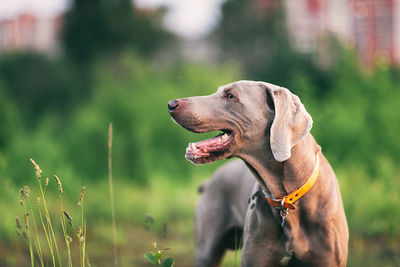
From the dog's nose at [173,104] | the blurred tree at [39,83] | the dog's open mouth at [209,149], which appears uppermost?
the dog's nose at [173,104]

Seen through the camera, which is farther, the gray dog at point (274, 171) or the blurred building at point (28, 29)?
the blurred building at point (28, 29)

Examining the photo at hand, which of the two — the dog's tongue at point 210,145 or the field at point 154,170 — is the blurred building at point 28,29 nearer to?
the field at point 154,170

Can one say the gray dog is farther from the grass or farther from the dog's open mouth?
the grass

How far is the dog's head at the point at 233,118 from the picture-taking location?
266 centimetres

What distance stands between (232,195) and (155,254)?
123 cm

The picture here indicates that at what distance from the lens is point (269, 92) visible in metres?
2.70

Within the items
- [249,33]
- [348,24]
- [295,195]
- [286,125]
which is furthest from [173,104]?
[348,24]

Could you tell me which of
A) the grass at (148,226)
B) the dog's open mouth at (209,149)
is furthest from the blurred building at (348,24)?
the dog's open mouth at (209,149)

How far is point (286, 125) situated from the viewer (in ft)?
8.31

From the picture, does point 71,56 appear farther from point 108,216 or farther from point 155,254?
point 155,254

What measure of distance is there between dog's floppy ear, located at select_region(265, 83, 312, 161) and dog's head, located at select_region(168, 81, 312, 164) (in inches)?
0.5

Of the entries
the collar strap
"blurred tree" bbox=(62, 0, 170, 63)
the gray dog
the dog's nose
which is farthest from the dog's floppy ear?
"blurred tree" bbox=(62, 0, 170, 63)

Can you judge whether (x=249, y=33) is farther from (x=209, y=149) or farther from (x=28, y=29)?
(x=209, y=149)

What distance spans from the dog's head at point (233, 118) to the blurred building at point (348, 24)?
23.5 metres
